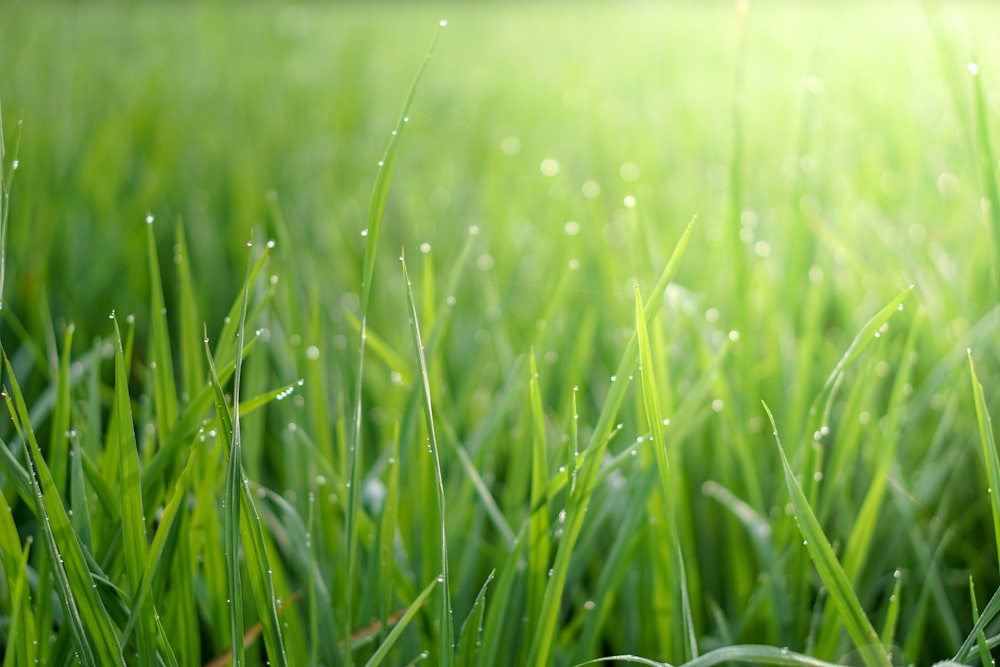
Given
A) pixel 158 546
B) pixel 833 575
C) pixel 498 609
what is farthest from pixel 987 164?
pixel 158 546

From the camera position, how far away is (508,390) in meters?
0.51

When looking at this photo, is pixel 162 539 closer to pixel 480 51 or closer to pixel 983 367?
pixel 983 367

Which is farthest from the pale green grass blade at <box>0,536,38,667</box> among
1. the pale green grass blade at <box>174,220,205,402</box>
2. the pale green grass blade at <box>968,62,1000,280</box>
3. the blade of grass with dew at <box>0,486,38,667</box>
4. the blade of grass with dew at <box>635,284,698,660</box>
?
the pale green grass blade at <box>968,62,1000,280</box>

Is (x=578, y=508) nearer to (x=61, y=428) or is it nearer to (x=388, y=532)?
(x=388, y=532)

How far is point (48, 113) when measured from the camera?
4.40 feet

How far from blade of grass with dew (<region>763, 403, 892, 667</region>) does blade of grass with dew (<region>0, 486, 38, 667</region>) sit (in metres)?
0.32

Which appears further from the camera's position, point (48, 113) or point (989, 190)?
point (48, 113)

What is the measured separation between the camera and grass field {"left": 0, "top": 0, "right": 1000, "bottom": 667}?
0.35m

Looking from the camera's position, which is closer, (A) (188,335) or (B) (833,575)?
(B) (833,575)

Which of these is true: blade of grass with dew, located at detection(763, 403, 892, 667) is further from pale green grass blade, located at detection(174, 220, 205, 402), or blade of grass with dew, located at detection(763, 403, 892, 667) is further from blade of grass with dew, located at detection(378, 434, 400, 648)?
pale green grass blade, located at detection(174, 220, 205, 402)

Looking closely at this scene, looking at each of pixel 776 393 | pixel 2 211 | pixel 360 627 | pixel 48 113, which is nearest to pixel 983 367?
pixel 776 393

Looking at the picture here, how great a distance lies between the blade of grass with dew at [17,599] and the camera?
0.34 meters

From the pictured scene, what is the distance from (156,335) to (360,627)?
0.20m

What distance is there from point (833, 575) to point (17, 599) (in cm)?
34
